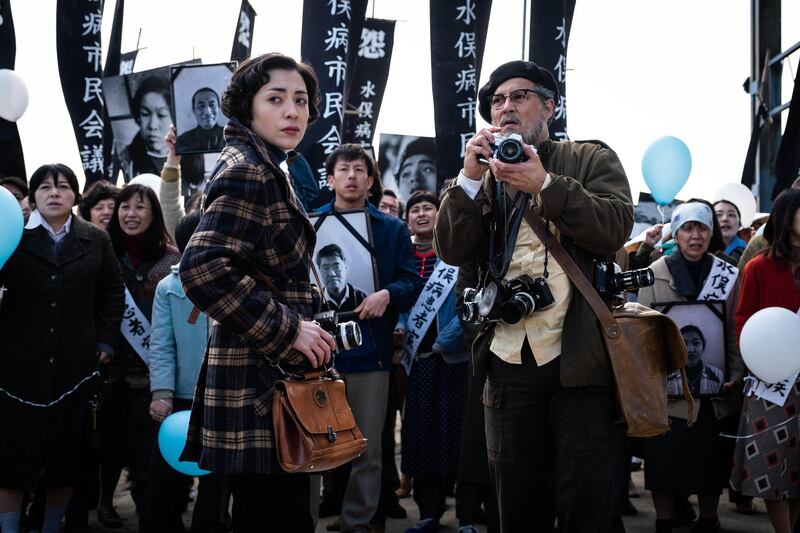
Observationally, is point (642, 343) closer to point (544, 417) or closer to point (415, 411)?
point (544, 417)

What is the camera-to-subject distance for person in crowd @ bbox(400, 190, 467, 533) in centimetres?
557

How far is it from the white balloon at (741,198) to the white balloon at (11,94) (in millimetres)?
6715

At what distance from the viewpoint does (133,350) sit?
5.57 m

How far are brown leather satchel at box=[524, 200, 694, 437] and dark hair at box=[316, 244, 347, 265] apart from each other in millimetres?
2283

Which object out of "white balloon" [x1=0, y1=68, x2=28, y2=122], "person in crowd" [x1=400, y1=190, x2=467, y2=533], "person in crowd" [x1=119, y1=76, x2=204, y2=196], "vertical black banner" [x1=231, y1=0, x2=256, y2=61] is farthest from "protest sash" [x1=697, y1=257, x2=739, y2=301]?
"vertical black banner" [x1=231, y1=0, x2=256, y2=61]

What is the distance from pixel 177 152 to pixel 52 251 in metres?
1.29

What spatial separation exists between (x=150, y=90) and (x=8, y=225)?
3.96 metres

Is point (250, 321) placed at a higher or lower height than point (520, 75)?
lower

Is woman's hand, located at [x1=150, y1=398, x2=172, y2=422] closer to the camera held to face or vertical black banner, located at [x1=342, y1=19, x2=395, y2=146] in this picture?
the camera held to face

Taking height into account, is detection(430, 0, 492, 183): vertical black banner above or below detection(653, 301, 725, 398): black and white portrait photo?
above

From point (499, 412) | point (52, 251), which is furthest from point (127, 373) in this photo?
point (499, 412)

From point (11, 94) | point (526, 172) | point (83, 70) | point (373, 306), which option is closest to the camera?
point (526, 172)

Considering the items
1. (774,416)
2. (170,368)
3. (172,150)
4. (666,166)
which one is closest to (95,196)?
(172,150)

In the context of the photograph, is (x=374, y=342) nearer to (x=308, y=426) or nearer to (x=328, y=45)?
(x=308, y=426)
